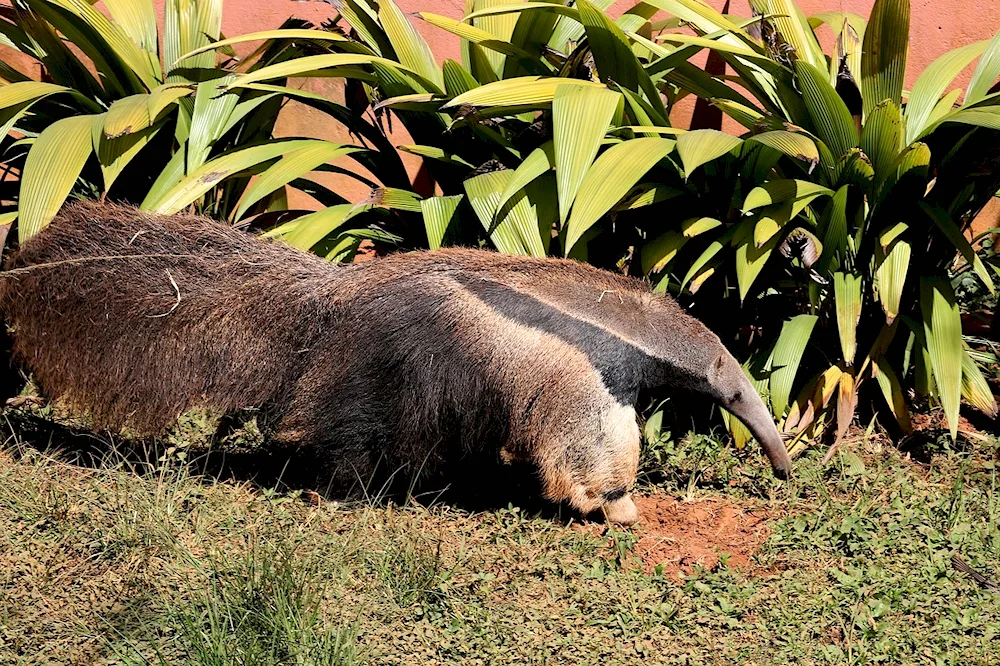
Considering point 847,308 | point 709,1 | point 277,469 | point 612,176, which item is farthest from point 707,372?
point 709,1

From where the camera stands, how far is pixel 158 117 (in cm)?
493

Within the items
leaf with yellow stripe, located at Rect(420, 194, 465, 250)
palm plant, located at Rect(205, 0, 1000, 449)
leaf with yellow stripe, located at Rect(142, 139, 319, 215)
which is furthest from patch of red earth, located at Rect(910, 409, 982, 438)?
leaf with yellow stripe, located at Rect(142, 139, 319, 215)

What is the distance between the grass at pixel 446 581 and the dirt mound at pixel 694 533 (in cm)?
7

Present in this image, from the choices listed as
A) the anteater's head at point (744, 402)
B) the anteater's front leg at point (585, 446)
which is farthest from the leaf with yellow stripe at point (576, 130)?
the anteater's head at point (744, 402)

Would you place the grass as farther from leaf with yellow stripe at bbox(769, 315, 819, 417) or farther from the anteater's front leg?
leaf with yellow stripe at bbox(769, 315, 819, 417)

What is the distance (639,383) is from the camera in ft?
13.3

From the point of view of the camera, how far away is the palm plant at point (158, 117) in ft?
15.2

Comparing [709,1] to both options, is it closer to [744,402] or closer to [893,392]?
[893,392]

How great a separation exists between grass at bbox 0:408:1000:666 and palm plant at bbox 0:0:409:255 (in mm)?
1341

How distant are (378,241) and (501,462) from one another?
1389 millimetres

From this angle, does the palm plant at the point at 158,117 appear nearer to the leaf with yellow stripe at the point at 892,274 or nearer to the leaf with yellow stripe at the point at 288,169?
the leaf with yellow stripe at the point at 288,169

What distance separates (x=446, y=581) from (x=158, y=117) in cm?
282

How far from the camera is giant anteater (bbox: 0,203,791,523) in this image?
3.86 meters

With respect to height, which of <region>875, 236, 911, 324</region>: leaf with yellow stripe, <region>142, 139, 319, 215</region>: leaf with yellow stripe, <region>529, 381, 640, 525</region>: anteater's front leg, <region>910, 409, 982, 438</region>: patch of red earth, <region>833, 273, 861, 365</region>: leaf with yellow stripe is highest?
<region>142, 139, 319, 215</region>: leaf with yellow stripe
